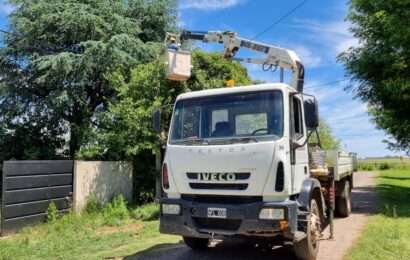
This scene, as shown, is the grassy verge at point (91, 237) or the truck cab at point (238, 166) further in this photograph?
the grassy verge at point (91, 237)

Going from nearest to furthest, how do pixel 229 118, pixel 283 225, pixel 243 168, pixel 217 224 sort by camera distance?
pixel 283 225 → pixel 243 168 → pixel 217 224 → pixel 229 118

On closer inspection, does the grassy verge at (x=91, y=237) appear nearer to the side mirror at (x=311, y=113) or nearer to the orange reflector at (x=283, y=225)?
the orange reflector at (x=283, y=225)

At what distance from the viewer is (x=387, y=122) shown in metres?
16.8

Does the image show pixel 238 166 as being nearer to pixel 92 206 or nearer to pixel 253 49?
pixel 253 49

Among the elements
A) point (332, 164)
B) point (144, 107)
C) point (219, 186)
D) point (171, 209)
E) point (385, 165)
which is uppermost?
point (144, 107)

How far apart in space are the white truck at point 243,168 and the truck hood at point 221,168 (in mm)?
13

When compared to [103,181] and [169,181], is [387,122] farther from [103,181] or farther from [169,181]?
[169,181]

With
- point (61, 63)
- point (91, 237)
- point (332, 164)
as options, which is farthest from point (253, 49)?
point (61, 63)

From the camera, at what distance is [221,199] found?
6129 mm

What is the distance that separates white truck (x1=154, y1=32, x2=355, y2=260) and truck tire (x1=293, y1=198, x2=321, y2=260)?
1 cm

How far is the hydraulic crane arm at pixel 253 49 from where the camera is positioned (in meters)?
8.76

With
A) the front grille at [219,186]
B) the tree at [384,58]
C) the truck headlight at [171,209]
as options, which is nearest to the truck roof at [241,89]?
the front grille at [219,186]

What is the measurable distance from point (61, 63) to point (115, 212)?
897 cm

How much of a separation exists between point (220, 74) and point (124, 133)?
3992mm
